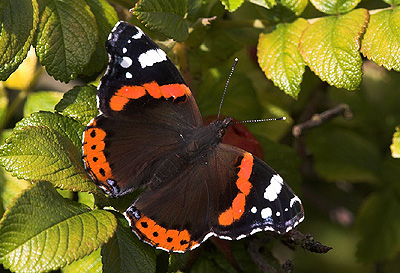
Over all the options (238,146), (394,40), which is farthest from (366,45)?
(238,146)

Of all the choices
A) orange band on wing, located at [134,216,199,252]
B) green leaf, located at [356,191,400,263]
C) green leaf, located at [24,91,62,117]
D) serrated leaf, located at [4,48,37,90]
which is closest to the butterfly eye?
orange band on wing, located at [134,216,199,252]

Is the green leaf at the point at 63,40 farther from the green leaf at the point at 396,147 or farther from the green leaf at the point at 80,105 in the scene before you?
the green leaf at the point at 396,147

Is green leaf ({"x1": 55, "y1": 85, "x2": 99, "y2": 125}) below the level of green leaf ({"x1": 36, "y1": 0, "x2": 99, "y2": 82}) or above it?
below

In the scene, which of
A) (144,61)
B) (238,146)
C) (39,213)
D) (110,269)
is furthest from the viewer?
(238,146)

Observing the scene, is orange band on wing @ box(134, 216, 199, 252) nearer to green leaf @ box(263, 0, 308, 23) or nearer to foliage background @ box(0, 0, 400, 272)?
foliage background @ box(0, 0, 400, 272)

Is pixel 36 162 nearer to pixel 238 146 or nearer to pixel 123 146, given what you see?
pixel 123 146

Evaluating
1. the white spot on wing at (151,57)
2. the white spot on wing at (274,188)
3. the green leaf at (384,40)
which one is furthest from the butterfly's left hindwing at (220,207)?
the green leaf at (384,40)
